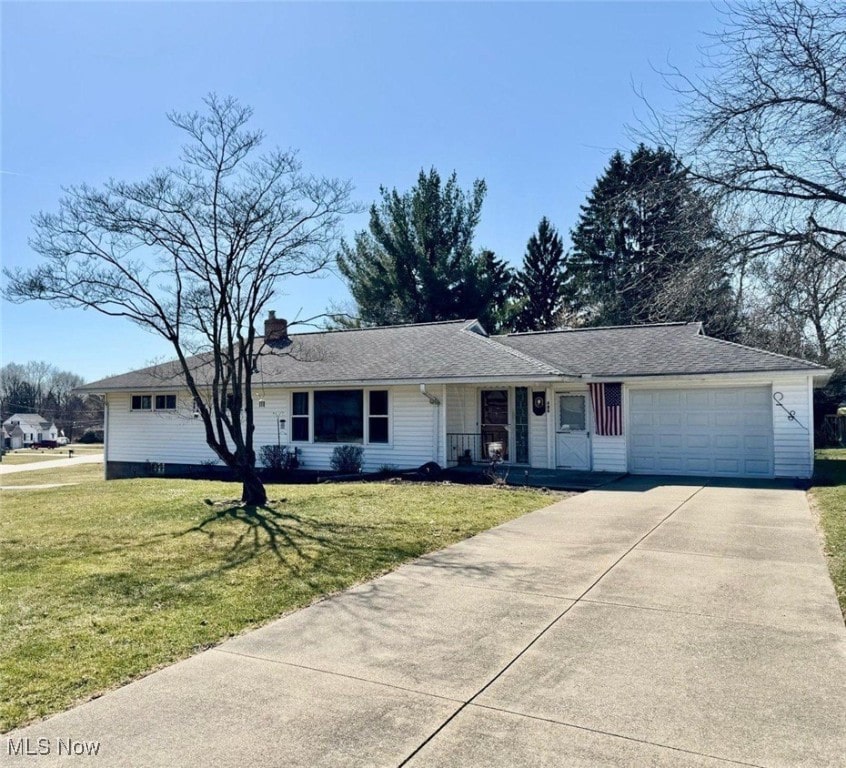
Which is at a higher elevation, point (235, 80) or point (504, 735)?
point (235, 80)

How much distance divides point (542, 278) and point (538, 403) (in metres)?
25.1

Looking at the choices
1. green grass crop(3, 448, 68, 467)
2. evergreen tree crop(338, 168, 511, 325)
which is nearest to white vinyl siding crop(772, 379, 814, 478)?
evergreen tree crop(338, 168, 511, 325)

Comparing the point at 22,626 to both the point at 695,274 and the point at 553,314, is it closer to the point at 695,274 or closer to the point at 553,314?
the point at 695,274

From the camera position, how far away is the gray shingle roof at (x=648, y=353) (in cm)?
1393

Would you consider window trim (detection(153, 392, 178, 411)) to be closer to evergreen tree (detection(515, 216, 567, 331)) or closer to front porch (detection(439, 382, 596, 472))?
front porch (detection(439, 382, 596, 472))

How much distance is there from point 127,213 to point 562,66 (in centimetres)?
758

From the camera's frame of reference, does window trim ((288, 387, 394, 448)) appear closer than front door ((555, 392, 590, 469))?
No

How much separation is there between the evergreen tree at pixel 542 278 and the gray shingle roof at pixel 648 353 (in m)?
19.7

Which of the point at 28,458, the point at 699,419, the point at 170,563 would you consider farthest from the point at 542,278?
the point at 28,458

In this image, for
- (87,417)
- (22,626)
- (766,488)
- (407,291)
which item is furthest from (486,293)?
(87,417)

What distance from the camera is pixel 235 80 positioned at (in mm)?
11297

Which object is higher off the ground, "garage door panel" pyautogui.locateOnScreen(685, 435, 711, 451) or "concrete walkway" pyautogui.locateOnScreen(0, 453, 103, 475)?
"garage door panel" pyautogui.locateOnScreen(685, 435, 711, 451)

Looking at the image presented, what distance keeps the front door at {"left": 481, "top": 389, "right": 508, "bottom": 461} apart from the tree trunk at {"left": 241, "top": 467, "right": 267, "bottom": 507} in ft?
22.6

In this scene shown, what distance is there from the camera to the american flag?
15.1 metres
